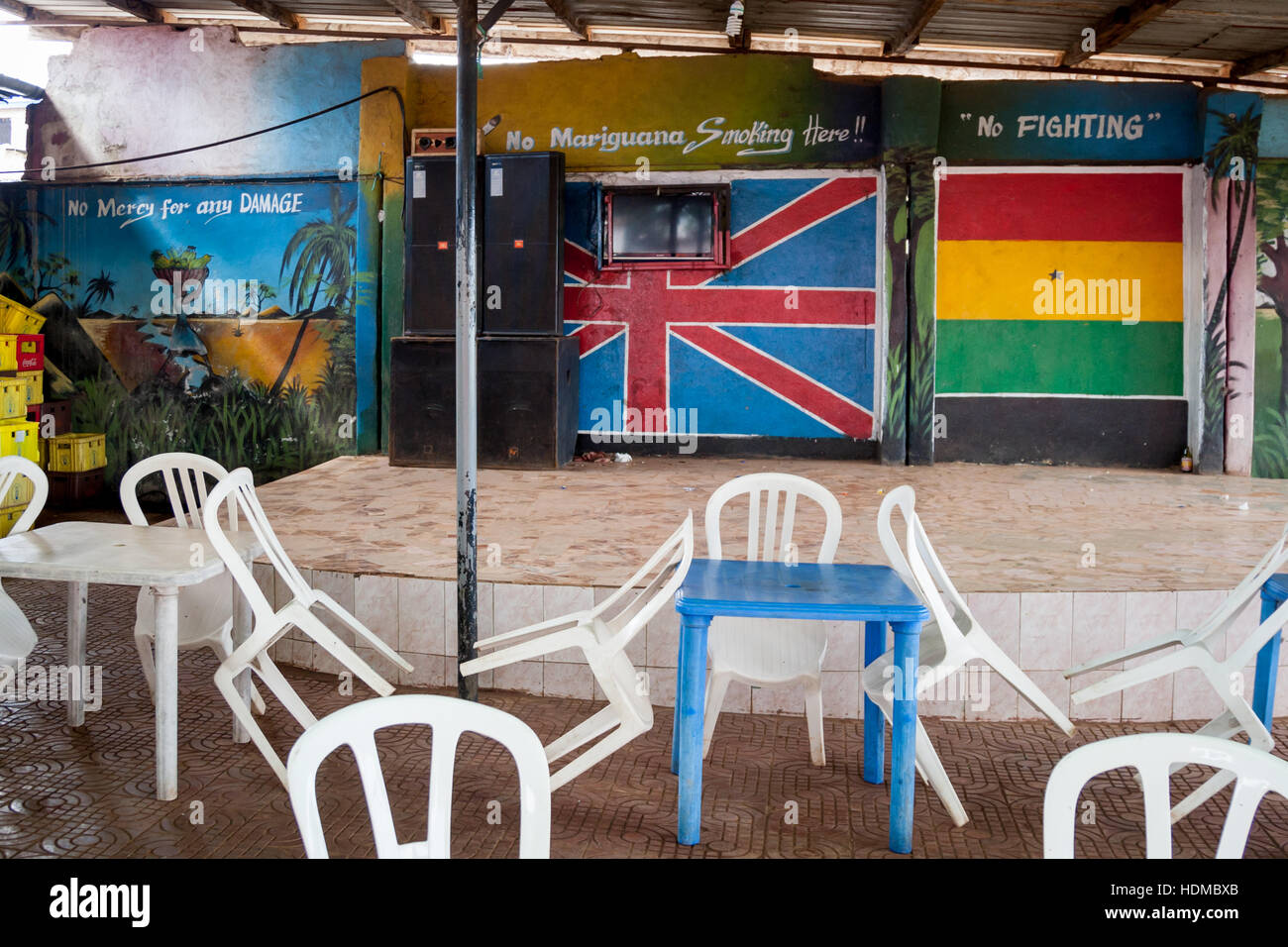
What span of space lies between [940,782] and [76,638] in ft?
9.17

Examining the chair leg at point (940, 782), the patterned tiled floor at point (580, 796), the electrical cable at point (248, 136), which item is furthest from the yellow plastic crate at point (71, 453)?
the chair leg at point (940, 782)

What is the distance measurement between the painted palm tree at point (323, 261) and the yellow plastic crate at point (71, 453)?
6.27 ft

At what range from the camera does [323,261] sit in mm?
8508

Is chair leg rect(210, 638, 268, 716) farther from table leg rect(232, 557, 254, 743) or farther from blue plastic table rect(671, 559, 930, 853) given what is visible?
blue plastic table rect(671, 559, 930, 853)

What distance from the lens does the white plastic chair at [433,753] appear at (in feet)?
5.56

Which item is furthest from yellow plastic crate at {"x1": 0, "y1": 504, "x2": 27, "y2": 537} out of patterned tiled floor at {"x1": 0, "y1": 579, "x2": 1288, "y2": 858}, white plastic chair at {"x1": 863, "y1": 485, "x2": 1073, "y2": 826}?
white plastic chair at {"x1": 863, "y1": 485, "x2": 1073, "y2": 826}

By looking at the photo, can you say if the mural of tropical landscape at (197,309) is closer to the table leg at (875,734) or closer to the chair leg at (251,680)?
the chair leg at (251,680)

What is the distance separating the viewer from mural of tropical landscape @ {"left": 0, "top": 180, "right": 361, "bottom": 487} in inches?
336

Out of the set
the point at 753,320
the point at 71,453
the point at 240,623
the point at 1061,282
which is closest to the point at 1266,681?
the point at 240,623

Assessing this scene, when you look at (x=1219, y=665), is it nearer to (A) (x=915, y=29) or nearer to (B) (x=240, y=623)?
(B) (x=240, y=623)
